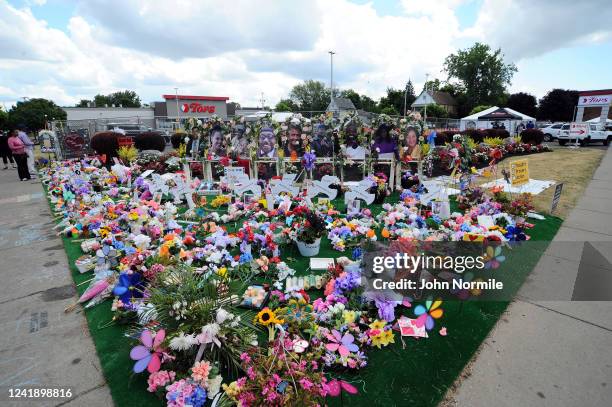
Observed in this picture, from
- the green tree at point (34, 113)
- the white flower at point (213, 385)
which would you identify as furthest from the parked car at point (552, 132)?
the green tree at point (34, 113)

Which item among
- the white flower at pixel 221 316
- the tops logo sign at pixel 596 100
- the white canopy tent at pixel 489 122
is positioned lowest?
the white flower at pixel 221 316

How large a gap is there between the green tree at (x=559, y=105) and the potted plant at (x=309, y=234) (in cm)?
6227

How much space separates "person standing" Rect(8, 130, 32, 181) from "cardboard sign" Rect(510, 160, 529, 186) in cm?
1307

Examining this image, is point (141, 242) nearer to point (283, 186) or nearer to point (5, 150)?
point (283, 186)

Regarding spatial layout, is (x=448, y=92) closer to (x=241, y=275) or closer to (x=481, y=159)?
(x=481, y=159)

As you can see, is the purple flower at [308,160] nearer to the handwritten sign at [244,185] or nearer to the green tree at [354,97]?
the handwritten sign at [244,185]

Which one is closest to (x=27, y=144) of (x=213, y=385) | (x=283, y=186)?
(x=283, y=186)

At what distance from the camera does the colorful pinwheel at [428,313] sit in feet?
9.52

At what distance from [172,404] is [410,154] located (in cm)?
696

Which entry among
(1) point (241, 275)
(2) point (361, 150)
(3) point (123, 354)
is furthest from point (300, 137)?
(3) point (123, 354)

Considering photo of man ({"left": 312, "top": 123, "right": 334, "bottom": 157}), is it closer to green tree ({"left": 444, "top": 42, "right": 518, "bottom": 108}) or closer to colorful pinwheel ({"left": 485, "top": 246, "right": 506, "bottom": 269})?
colorful pinwheel ({"left": 485, "top": 246, "right": 506, "bottom": 269})

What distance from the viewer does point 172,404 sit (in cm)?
206

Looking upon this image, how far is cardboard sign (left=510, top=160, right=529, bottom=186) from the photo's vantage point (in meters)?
6.09

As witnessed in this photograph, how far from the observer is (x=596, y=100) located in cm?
2636
